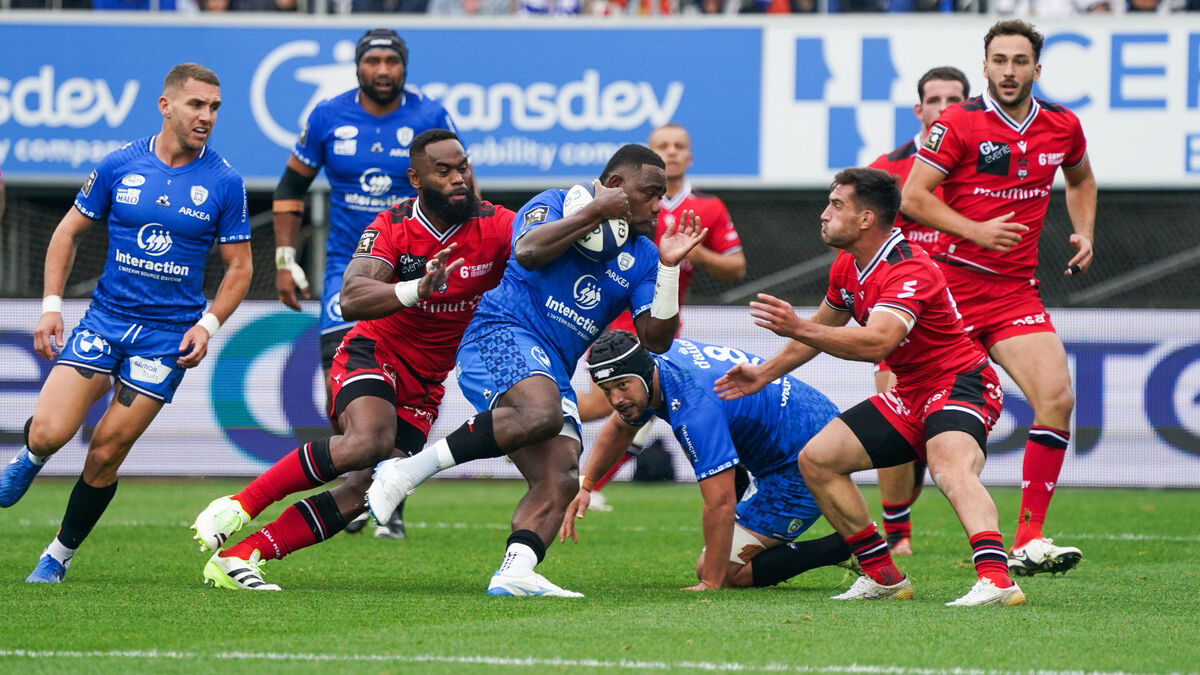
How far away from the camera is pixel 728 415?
678 centimetres

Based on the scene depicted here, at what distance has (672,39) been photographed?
569 inches

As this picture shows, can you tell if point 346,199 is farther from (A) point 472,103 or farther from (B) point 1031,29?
(A) point 472,103

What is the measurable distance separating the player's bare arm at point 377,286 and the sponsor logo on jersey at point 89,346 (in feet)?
4.35

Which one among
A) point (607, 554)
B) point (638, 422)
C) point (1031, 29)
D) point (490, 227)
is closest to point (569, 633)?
point (638, 422)

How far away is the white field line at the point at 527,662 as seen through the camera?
4.36 m

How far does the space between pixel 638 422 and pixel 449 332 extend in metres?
0.97

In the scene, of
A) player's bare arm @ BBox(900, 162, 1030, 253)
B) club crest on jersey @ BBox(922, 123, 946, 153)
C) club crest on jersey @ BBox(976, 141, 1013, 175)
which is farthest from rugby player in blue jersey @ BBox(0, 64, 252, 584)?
club crest on jersey @ BBox(976, 141, 1013, 175)

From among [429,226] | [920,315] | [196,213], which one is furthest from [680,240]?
[196,213]

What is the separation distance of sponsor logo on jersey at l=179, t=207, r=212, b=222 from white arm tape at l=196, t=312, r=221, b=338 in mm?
444

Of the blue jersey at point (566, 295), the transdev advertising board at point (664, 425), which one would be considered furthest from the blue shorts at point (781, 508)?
the transdev advertising board at point (664, 425)

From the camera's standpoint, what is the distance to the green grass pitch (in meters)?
4.52

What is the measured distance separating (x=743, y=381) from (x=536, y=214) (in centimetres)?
112

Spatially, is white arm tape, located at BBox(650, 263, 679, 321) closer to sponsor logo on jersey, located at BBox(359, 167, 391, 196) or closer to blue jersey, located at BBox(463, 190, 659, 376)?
blue jersey, located at BBox(463, 190, 659, 376)

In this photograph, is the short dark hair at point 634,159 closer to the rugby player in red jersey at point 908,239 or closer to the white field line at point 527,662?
the rugby player in red jersey at point 908,239
